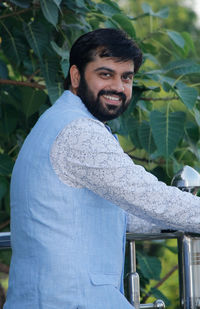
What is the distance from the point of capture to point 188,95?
260 centimetres

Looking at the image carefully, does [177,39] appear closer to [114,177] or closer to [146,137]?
[146,137]

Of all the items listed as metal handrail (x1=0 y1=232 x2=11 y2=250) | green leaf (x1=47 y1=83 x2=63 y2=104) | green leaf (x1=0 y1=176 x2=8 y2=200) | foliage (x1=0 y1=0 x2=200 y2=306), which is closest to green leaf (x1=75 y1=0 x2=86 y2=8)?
foliage (x1=0 y1=0 x2=200 y2=306)

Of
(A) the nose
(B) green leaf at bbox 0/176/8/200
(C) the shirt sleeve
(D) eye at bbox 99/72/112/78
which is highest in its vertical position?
(D) eye at bbox 99/72/112/78

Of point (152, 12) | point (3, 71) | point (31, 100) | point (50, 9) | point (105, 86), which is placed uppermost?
point (152, 12)

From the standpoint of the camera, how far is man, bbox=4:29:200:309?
1719mm

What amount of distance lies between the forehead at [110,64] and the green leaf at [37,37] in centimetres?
75

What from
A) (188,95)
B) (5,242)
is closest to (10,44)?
(188,95)

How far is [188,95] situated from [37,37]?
0.64 meters

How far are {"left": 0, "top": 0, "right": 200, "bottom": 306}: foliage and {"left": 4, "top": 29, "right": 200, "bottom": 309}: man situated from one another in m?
0.85

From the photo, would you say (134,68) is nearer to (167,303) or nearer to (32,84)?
(32,84)

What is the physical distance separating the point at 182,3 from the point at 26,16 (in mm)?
12839

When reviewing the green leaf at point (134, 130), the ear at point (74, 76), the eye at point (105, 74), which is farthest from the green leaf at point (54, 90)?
the eye at point (105, 74)

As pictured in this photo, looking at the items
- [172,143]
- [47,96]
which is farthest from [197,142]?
[47,96]

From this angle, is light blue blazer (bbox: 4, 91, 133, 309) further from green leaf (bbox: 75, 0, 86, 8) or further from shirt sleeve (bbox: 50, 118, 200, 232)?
green leaf (bbox: 75, 0, 86, 8)
